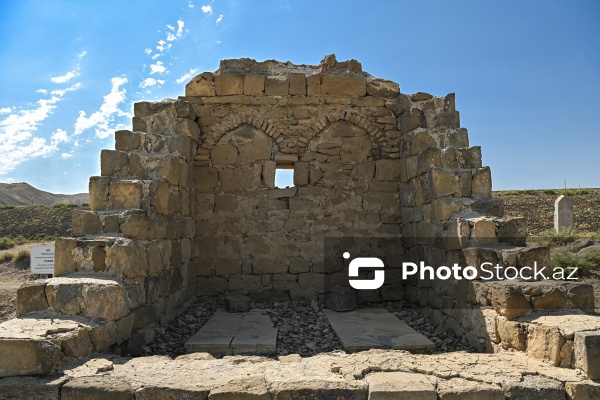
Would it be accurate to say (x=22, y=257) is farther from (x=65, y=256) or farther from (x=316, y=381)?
(x=316, y=381)

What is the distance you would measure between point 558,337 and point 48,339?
384 centimetres

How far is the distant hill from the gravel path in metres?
42.8

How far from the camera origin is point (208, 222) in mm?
6953

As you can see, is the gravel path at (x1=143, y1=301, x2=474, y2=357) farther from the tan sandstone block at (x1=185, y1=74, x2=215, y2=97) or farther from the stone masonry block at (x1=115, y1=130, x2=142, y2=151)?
the tan sandstone block at (x1=185, y1=74, x2=215, y2=97)

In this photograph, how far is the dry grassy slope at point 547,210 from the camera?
18219 mm

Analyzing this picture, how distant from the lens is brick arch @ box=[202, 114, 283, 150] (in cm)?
699

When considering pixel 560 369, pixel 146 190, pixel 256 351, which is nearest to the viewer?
pixel 560 369

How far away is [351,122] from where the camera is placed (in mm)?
7137

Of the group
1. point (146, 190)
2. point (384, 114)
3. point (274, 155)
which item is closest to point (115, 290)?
point (146, 190)

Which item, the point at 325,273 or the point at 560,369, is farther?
the point at 325,273

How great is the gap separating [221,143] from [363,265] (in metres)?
2.92

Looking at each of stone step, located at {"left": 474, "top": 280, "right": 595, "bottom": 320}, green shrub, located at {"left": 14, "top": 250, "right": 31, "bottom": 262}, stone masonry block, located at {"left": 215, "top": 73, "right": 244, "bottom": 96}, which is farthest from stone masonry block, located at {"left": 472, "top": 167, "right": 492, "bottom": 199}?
green shrub, located at {"left": 14, "top": 250, "right": 31, "bottom": 262}

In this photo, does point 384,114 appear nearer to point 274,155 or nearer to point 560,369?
point 274,155

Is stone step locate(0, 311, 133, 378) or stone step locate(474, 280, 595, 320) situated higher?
stone step locate(474, 280, 595, 320)
